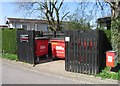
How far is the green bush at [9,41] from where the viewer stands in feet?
46.0

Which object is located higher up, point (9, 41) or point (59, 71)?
point (9, 41)

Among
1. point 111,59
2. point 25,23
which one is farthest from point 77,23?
point 25,23

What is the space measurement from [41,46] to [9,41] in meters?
3.20

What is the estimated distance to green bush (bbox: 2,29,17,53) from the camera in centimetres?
1402

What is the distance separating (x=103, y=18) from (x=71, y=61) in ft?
39.0

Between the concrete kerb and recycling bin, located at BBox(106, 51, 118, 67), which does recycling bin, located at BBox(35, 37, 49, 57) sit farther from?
recycling bin, located at BBox(106, 51, 118, 67)

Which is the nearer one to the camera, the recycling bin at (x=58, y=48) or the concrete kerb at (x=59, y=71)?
the concrete kerb at (x=59, y=71)

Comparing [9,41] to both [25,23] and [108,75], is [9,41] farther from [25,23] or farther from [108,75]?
[25,23]

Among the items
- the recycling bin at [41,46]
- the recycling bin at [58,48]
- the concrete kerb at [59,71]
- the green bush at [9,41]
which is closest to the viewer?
the concrete kerb at [59,71]

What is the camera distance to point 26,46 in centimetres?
1184

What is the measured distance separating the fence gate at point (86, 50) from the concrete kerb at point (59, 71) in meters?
0.36

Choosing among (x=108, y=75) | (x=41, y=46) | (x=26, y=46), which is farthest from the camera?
(x=41, y=46)

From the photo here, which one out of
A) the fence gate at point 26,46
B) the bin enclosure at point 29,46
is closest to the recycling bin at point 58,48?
the bin enclosure at point 29,46

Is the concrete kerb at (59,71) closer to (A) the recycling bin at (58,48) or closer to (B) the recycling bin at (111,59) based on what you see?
(A) the recycling bin at (58,48)
